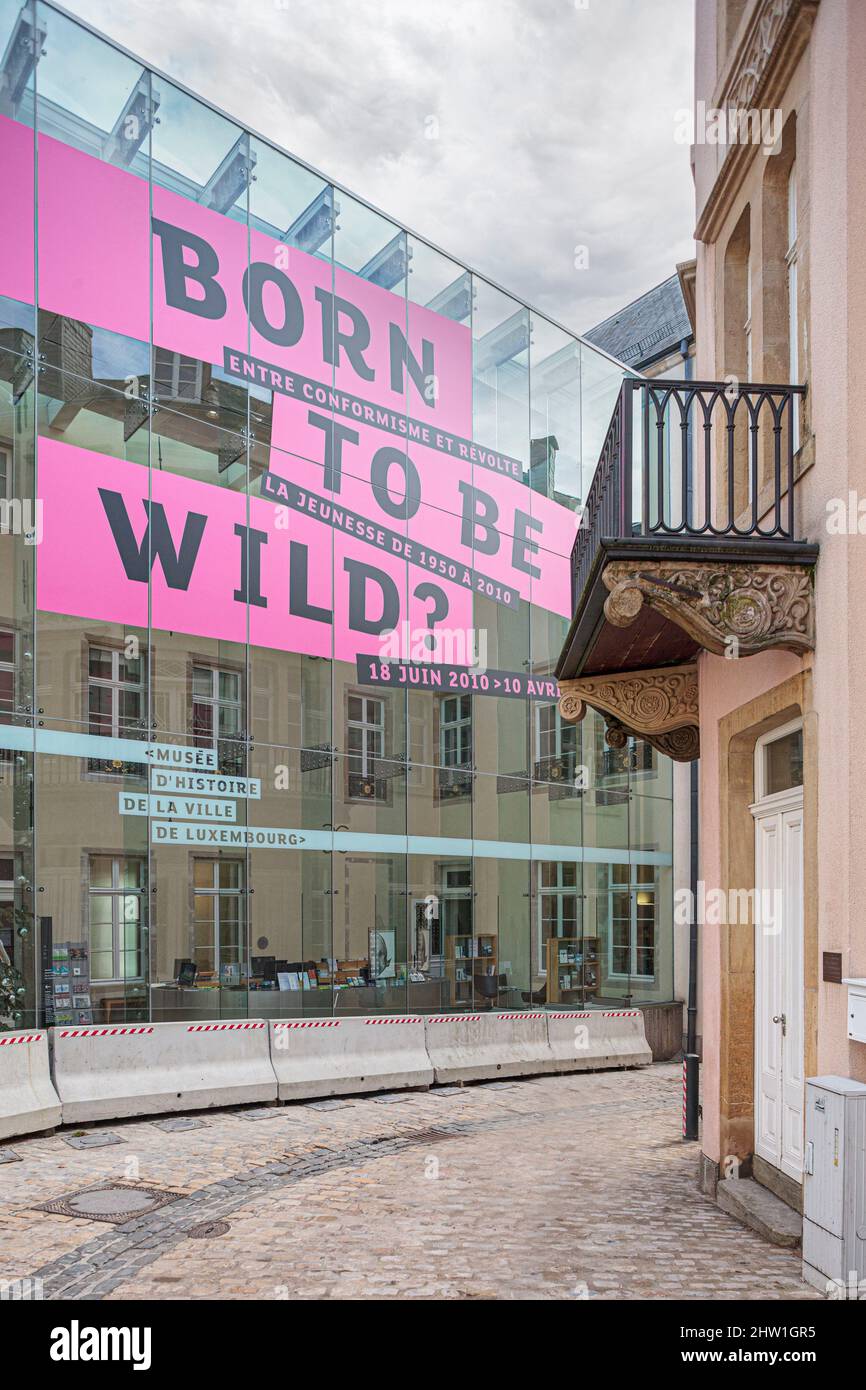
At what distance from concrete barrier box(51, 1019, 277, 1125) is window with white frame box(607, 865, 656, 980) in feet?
31.5

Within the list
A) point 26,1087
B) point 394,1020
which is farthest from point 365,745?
point 26,1087

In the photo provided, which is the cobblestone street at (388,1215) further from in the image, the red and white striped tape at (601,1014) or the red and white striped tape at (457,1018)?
the red and white striped tape at (601,1014)

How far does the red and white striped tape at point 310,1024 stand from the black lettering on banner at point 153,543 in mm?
5922

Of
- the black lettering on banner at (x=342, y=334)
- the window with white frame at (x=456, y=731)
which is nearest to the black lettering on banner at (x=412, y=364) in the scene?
the black lettering on banner at (x=342, y=334)

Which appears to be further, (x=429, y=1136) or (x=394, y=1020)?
(x=394, y=1020)

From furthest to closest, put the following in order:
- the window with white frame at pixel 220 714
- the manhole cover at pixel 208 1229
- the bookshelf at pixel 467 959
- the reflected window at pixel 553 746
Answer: the reflected window at pixel 553 746
the bookshelf at pixel 467 959
the window with white frame at pixel 220 714
the manhole cover at pixel 208 1229

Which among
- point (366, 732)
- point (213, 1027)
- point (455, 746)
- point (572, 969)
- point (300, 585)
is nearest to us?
point (213, 1027)

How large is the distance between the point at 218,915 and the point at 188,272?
29.1 ft

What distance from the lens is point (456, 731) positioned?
793 inches

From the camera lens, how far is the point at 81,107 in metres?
15.4

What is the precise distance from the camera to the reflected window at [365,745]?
60.6ft

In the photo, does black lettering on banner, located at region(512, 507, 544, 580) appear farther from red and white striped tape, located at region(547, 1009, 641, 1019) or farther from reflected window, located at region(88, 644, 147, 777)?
reflected window, located at region(88, 644, 147, 777)

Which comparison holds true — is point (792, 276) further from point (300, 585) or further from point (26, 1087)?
point (300, 585)

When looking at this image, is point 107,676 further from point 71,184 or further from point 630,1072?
point 630,1072
